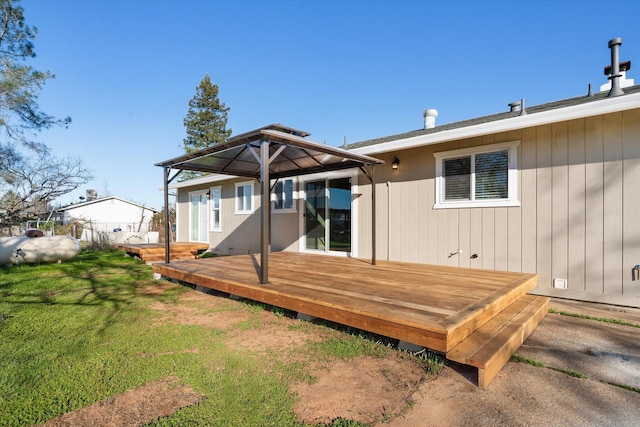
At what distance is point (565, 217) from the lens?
3.99 metres

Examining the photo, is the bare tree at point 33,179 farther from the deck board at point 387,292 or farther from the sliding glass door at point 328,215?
the sliding glass door at point 328,215

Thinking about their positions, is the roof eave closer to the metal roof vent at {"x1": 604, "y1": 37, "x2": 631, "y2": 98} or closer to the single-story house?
the metal roof vent at {"x1": 604, "y1": 37, "x2": 631, "y2": 98}

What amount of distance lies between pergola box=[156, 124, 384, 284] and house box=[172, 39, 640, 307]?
0.56 metres

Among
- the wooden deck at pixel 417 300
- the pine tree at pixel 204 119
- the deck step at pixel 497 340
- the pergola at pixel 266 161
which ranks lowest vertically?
the deck step at pixel 497 340

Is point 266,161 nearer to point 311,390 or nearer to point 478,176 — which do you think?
point 311,390

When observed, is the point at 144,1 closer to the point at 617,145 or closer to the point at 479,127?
the point at 479,127

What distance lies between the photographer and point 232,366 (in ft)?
7.58

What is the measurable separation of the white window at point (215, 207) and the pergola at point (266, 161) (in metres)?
3.66

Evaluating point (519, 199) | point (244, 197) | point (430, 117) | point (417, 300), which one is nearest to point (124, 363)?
point (417, 300)

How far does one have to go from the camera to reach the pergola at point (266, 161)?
3.60 m

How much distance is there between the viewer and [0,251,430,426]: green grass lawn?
175 centimetres

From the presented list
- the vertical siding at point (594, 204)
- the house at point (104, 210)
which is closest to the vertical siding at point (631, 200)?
the vertical siding at point (594, 204)

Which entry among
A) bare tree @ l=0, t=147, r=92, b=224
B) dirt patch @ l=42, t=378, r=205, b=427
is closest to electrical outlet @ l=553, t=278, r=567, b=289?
dirt patch @ l=42, t=378, r=205, b=427

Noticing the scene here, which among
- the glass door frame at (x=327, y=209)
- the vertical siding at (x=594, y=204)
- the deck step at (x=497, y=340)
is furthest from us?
the glass door frame at (x=327, y=209)
